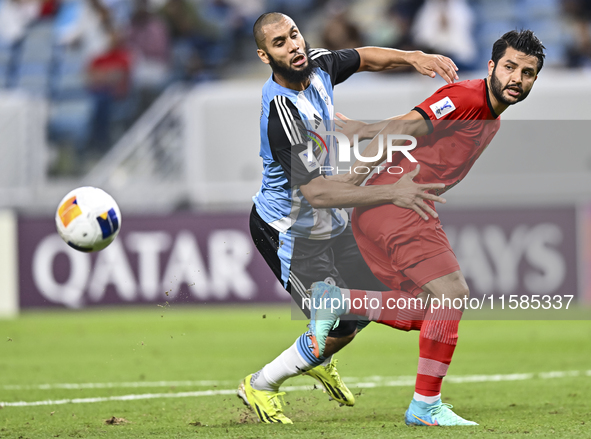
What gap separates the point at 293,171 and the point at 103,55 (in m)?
10.0

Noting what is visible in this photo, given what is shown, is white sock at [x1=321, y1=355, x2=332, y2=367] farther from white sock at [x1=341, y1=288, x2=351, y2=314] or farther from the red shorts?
the red shorts

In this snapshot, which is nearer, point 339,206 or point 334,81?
point 339,206

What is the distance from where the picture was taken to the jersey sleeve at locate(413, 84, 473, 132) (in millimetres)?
4488

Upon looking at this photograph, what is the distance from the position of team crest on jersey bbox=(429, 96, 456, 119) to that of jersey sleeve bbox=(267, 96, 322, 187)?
2.35 ft

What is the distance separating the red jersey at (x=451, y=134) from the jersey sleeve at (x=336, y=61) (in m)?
0.81

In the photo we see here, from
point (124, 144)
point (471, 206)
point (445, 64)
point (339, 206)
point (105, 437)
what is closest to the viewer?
point (105, 437)

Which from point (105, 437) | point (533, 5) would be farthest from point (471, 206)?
point (105, 437)

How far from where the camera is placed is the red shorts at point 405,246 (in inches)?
178

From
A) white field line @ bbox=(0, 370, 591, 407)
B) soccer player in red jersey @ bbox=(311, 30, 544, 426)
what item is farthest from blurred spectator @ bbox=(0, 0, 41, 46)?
→ soccer player in red jersey @ bbox=(311, 30, 544, 426)

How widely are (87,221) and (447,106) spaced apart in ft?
7.33

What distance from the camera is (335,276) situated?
5.11 meters

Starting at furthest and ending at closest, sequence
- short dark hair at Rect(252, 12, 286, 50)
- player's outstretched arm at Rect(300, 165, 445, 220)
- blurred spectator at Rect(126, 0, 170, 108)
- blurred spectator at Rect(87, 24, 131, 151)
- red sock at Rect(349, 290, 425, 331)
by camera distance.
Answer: blurred spectator at Rect(126, 0, 170, 108), blurred spectator at Rect(87, 24, 131, 151), short dark hair at Rect(252, 12, 286, 50), red sock at Rect(349, 290, 425, 331), player's outstretched arm at Rect(300, 165, 445, 220)

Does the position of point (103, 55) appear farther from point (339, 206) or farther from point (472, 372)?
point (339, 206)

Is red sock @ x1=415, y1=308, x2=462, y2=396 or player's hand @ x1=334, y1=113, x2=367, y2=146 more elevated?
player's hand @ x1=334, y1=113, x2=367, y2=146
